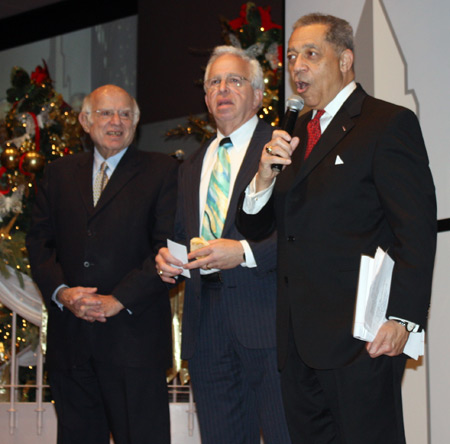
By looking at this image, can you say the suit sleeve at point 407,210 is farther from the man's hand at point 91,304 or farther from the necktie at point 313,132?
the man's hand at point 91,304

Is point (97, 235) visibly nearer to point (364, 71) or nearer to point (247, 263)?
point (247, 263)

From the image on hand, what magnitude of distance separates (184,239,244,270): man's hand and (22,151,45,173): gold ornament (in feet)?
7.84

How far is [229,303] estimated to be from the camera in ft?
7.91

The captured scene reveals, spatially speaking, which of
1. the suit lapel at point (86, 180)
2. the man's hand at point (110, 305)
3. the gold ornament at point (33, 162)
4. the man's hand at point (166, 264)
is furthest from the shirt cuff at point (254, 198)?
the gold ornament at point (33, 162)

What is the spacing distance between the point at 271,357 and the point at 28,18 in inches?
250

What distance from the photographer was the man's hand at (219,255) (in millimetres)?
2336

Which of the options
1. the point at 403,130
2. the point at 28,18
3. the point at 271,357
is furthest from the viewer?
the point at 28,18

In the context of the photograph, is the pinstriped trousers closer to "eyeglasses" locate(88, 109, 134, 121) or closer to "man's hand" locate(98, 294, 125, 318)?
"man's hand" locate(98, 294, 125, 318)

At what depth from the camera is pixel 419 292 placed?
1.77m

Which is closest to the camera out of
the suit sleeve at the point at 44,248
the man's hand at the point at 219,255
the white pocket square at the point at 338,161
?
the white pocket square at the point at 338,161

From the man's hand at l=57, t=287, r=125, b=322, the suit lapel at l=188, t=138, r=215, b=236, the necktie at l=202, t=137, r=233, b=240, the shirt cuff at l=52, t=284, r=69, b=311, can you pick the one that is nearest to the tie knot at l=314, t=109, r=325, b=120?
the necktie at l=202, t=137, r=233, b=240

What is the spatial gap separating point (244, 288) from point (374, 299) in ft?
2.36

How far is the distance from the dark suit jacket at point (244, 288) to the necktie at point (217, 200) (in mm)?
39

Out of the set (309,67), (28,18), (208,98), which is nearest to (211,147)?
(208,98)
